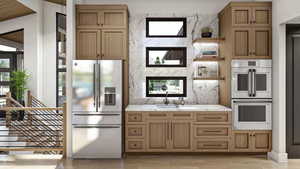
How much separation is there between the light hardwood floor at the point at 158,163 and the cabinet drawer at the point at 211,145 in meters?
0.13

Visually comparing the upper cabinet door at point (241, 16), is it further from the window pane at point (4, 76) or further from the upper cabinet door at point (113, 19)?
the window pane at point (4, 76)

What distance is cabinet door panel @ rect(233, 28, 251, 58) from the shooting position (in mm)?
5070

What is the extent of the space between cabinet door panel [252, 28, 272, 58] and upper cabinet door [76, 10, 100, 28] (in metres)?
2.69

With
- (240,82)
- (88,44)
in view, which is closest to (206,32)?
(240,82)

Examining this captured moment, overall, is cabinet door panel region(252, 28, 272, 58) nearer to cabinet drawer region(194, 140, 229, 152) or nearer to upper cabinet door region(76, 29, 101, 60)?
cabinet drawer region(194, 140, 229, 152)

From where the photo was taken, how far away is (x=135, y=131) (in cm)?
505

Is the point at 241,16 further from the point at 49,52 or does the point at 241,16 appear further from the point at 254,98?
the point at 49,52

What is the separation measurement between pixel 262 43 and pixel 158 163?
8.65 ft

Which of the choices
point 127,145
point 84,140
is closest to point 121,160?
point 127,145

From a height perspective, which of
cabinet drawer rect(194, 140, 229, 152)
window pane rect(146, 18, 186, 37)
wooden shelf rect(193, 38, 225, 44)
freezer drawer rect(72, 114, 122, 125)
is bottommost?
cabinet drawer rect(194, 140, 229, 152)

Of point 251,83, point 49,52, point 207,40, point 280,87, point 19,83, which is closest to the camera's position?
point 280,87

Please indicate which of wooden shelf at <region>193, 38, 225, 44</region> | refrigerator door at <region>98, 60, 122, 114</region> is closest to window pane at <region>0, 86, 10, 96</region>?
refrigerator door at <region>98, 60, 122, 114</region>

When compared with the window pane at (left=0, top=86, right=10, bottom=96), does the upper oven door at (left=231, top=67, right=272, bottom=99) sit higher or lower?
higher

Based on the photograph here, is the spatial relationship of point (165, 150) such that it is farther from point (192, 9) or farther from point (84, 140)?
point (192, 9)
